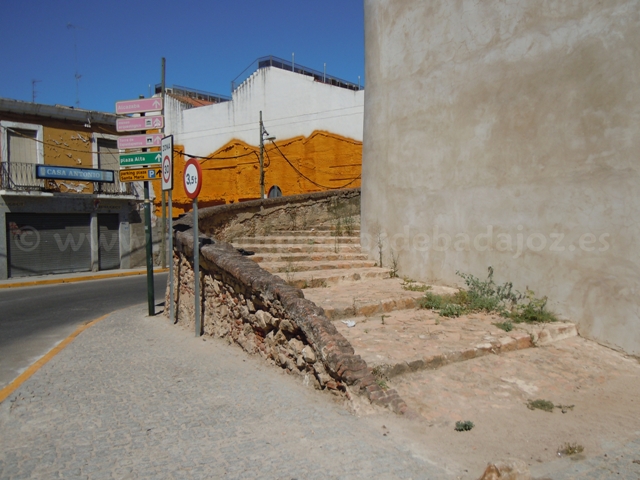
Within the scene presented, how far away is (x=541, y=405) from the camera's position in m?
4.04

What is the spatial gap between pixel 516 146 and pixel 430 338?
2.80 metres

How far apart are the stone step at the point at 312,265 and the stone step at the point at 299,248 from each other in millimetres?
619

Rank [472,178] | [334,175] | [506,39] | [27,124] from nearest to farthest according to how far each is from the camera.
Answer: [506,39]
[472,178]
[27,124]
[334,175]

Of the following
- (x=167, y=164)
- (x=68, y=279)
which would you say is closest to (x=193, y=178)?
(x=167, y=164)

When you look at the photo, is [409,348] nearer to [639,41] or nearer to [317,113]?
[639,41]

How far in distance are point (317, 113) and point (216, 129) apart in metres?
6.66

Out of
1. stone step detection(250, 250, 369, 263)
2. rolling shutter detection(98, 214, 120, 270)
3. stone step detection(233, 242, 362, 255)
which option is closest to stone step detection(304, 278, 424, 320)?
stone step detection(250, 250, 369, 263)

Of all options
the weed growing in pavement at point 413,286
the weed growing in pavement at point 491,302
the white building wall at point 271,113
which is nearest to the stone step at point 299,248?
the weed growing in pavement at point 413,286

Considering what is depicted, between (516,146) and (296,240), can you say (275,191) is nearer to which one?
(296,240)

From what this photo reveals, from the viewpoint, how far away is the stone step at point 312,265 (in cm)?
790

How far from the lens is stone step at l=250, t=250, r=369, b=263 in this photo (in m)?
8.55

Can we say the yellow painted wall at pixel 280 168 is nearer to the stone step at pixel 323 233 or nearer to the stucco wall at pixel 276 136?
the stucco wall at pixel 276 136

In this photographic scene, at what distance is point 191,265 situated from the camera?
7.27 m

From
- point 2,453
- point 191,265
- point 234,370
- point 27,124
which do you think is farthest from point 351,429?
point 27,124
